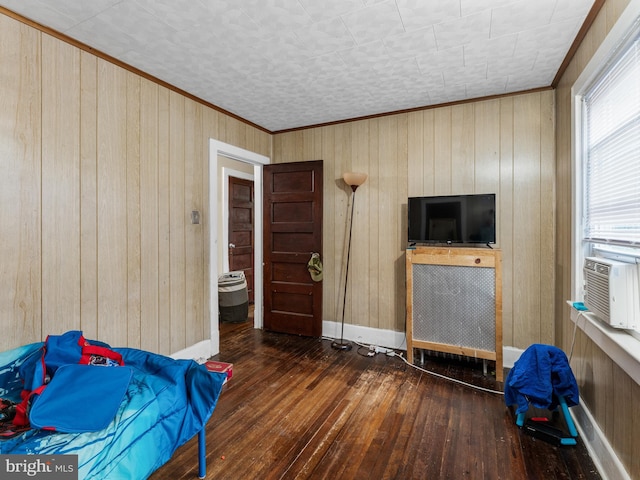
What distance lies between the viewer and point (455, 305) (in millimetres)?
2867

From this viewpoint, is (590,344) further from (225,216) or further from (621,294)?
(225,216)

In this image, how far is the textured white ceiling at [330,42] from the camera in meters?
1.81

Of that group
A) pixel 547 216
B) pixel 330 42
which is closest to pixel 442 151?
pixel 547 216

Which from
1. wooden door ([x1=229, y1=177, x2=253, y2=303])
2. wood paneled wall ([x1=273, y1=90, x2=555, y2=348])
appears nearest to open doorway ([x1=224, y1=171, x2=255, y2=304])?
wooden door ([x1=229, y1=177, x2=253, y2=303])

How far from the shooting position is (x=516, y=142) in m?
2.91

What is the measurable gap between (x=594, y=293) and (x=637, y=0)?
137cm

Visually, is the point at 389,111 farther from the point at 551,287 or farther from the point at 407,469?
the point at 407,469

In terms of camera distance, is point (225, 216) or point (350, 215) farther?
point (225, 216)

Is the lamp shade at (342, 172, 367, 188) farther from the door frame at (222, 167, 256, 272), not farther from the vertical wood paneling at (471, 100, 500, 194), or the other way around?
the door frame at (222, 167, 256, 272)

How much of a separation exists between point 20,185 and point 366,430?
2.62 meters

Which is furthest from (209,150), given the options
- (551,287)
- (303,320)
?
(551,287)

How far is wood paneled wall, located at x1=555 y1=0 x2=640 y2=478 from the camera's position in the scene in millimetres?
1467

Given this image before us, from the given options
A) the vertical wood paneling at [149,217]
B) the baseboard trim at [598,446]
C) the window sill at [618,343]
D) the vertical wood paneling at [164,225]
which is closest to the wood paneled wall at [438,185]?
the baseboard trim at [598,446]

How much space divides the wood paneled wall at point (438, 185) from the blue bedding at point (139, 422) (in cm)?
227
